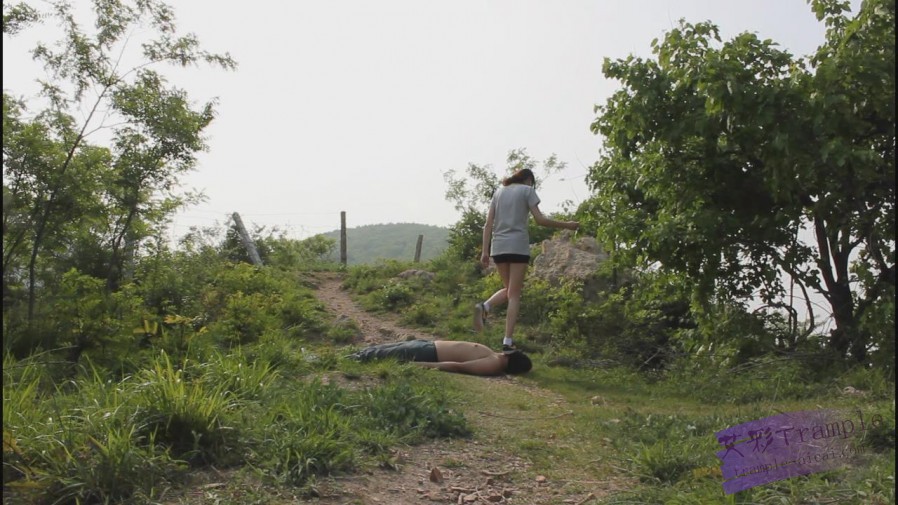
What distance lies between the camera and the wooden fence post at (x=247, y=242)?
1620 cm

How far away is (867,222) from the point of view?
206 inches

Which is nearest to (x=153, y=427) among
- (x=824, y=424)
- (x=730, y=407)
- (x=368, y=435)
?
(x=368, y=435)

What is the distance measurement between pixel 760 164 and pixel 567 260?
4848 mm

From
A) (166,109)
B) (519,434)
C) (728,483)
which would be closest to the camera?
(728,483)

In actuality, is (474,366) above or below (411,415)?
above

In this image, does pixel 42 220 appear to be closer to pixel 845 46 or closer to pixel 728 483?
pixel 728 483

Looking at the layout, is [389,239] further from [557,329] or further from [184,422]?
[184,422]

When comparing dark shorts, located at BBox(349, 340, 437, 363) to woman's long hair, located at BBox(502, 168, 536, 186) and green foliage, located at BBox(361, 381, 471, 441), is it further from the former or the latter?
woman's long hair, located at BBox(502, 168, 536, 186)

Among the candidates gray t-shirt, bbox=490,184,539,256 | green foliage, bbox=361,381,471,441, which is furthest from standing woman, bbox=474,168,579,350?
green foliage, bbox=361,381,471,441

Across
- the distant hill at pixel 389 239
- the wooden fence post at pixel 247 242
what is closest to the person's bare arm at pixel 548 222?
the wooden fence post at pixel 247 242

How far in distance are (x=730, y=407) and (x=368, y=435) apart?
2959mm

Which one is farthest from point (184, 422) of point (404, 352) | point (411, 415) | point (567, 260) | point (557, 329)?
point (567, 260)

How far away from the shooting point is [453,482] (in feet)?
12.1

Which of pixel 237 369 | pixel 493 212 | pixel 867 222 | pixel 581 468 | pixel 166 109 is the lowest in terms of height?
pixel 581 468
